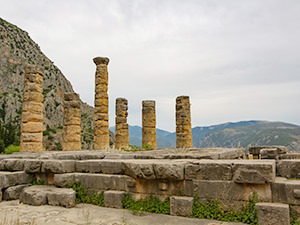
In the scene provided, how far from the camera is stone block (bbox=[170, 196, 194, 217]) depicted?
→ 15.9 ft

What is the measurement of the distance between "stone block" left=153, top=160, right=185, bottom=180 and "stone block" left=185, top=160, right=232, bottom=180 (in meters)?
0.14

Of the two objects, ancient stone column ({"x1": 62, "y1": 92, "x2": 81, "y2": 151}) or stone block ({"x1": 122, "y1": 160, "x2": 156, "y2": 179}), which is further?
ancient stone column ({"x1": 62, "y1": 92, "x2": 81, "y2": 151})

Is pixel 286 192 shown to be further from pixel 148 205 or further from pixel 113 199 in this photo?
pixel 113 199

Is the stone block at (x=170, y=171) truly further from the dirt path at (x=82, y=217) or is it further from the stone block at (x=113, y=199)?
the stone block at (x=113, y=199)

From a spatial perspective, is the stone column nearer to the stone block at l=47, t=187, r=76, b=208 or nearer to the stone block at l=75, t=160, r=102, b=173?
the stone block at l=75, t=160, r=102, b=173

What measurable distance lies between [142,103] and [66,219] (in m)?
15.3

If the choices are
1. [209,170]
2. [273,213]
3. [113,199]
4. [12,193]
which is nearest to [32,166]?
[12,193]

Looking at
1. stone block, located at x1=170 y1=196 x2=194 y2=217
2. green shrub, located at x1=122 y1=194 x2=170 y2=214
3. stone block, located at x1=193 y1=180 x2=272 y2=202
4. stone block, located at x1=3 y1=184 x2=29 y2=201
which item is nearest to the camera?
stone block, located at x1=193 y1=180 x2=272 y2=202

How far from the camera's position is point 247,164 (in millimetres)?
4633

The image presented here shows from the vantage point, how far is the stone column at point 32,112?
14.2 metres

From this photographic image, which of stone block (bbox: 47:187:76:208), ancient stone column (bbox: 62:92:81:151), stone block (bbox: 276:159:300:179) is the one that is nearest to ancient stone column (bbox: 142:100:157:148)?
ancient stone column (bbox: 62:92:81:151)

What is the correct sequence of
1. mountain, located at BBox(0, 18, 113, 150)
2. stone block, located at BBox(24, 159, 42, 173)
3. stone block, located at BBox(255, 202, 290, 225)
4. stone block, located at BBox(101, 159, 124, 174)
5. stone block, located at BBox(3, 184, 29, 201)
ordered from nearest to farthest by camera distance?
stone block, located at BBox(255, 202, 290, 225), stone block, located at BBox(101, 159, 124, 174), stone block, located at BBox(3, 184, 29, 201), stone block, located at BBox(24, 159, 42, 173), mountain, located at BBox(0, 18, 113, 150)

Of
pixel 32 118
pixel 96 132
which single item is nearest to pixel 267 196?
pixel 32 118

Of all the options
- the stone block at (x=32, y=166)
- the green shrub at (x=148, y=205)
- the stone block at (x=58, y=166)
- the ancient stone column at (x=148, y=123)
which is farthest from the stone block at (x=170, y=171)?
the ancient stone column at (x=148, y=123)
